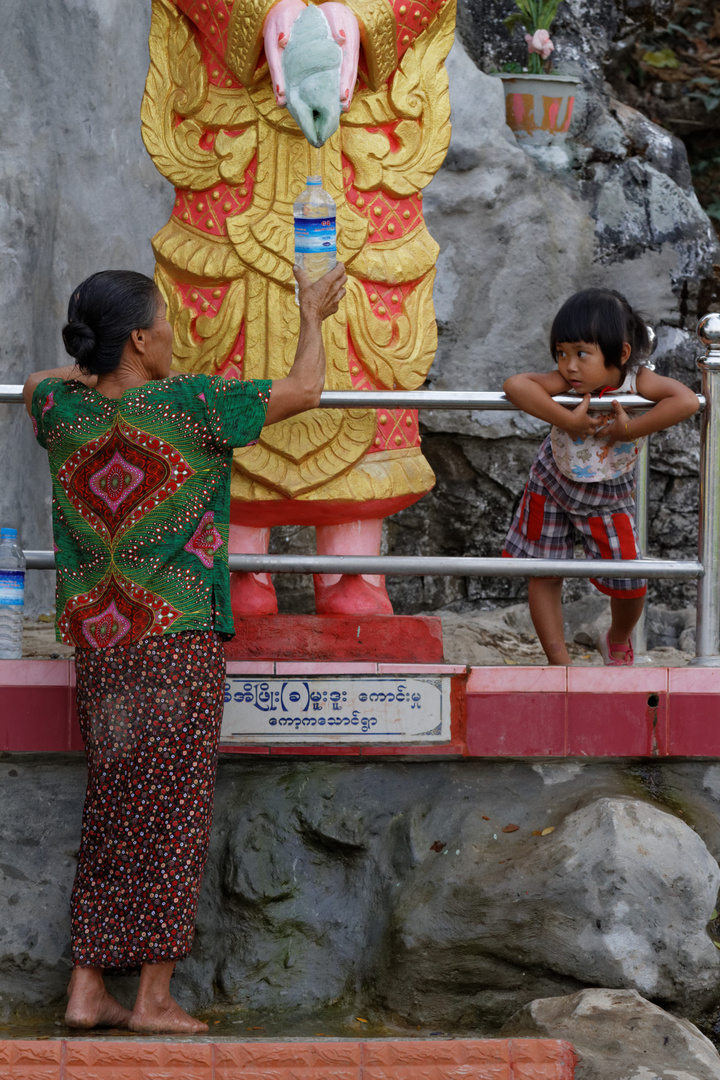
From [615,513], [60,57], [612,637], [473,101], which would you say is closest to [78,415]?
[615,513]

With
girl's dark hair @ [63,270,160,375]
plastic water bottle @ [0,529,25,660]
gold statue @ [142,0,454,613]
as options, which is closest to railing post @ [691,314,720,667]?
gold statue @ [142,0,454,613]

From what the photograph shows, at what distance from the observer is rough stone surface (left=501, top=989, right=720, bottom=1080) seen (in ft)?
8.42

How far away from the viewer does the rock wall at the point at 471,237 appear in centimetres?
570

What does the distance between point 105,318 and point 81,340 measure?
0.07 meters

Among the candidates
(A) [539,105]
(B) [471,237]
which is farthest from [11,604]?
(A) [539,105]

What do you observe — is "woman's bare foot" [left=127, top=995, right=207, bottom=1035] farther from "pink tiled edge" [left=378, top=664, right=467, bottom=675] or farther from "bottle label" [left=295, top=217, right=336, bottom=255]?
"bottle label" [left=295, top=217, right=336, bottom=255]

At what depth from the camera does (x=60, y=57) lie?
225 inches

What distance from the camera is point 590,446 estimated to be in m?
3.53

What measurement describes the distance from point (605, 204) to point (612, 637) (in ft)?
9.78

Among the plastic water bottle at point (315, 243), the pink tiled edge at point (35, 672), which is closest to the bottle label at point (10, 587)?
the pink tiled edge at point (35, 672)

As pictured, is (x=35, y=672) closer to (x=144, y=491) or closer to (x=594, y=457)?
(x=144, y=491)

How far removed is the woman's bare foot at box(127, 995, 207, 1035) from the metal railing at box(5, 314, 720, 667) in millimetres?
1023

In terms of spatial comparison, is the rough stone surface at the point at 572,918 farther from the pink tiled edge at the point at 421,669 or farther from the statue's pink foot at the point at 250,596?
the statue's pink foot at the point at 250,596

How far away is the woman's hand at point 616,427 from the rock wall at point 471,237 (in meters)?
2.53
